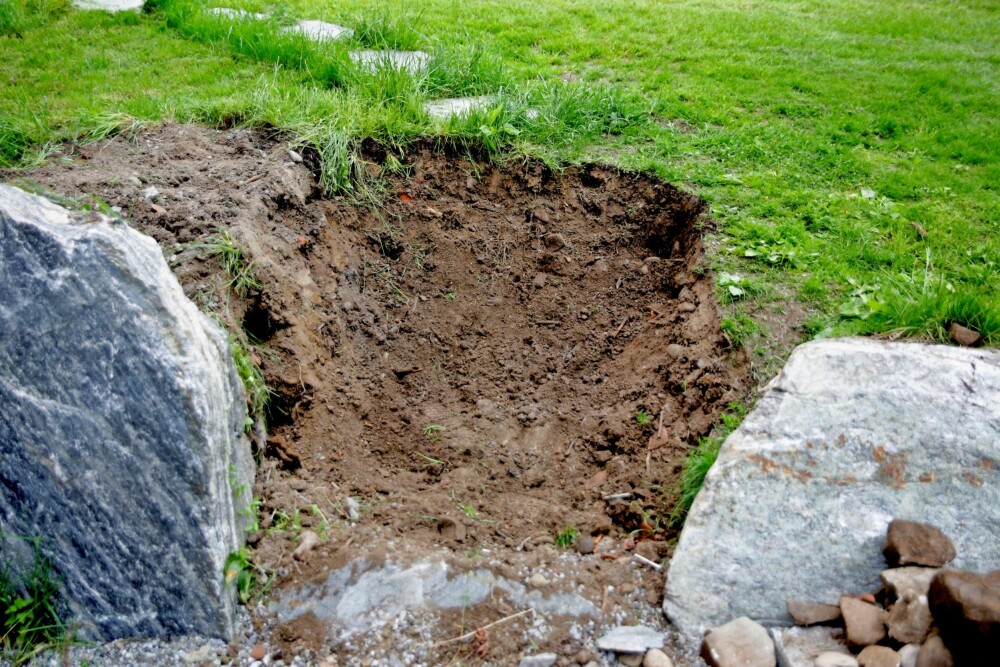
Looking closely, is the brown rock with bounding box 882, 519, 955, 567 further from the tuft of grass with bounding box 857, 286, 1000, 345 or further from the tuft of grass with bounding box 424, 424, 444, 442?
the tuft of grass with bounding box 424, 424, 444, 442

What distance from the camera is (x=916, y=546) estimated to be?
2.91 meters

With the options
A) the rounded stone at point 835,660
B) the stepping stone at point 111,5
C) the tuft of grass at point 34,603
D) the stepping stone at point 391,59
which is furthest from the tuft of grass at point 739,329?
the stepping stone at point 111,5

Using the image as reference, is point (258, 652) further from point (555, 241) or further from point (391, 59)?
point (391, 59)

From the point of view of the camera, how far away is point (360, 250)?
5066 mm

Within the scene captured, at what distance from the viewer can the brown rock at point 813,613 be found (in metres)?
2.84

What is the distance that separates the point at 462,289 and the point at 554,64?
9.21 ft

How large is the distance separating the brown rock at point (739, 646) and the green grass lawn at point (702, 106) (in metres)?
1.46

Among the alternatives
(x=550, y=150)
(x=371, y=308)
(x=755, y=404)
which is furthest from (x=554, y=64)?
(x=755, y=404)

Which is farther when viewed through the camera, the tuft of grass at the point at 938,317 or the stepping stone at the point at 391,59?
the stepping stone at the point at 391,59

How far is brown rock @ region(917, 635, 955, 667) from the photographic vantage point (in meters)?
2.45

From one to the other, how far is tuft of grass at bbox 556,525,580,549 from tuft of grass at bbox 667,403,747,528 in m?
0.43

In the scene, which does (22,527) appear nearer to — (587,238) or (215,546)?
(215,546)

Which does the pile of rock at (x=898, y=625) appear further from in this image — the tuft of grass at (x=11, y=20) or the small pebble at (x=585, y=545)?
the tuft of grass at (x=11, y=20)

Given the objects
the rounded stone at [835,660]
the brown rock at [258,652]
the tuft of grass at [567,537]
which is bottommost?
the brown rock at [258,652]
